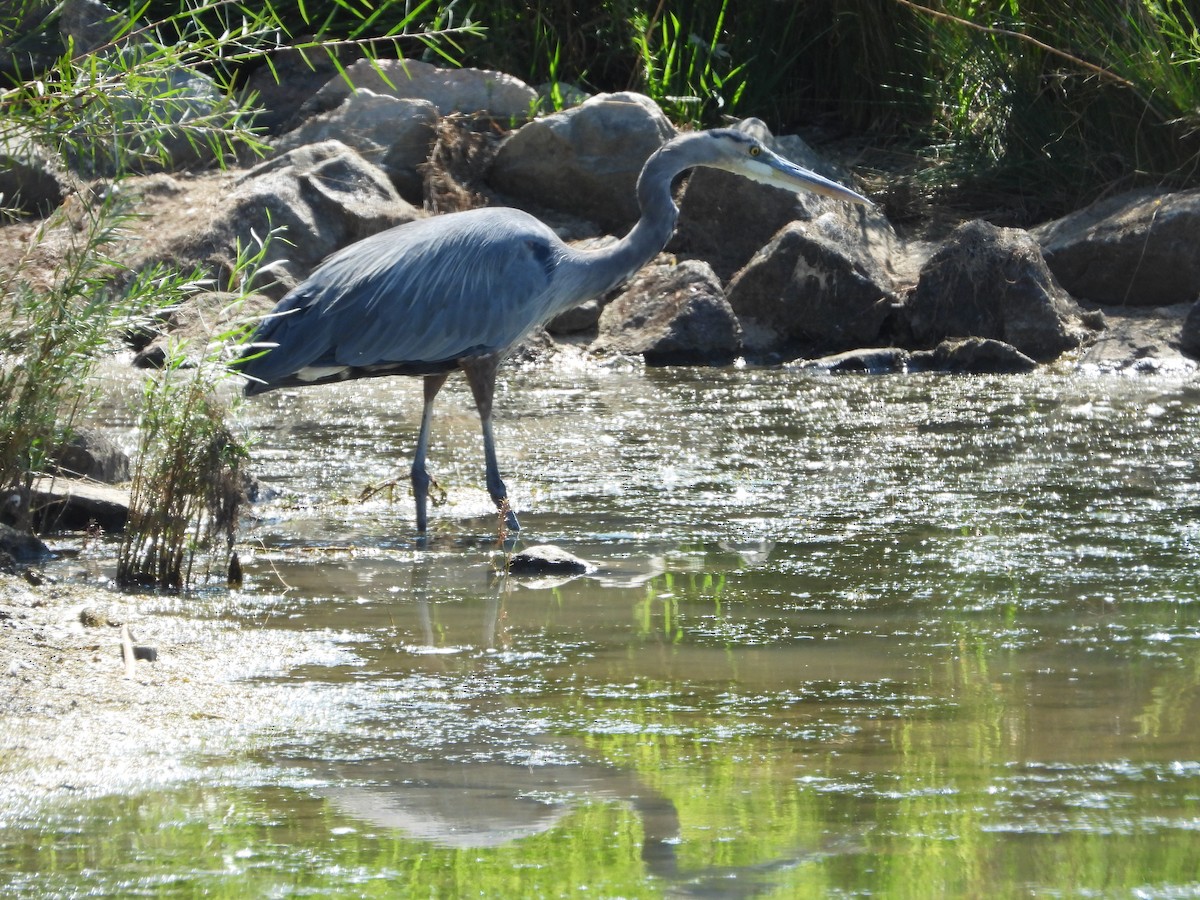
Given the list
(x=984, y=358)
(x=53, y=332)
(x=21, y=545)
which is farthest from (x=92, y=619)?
(x=984, y=358)

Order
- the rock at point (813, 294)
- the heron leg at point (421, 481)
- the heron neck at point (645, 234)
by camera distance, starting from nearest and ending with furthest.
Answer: the heron leg at point (421, 481) < the heron neck at point (645, 234) < the rock at point (813, 294)

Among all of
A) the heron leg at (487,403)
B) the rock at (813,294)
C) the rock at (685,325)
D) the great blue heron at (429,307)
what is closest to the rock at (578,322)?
the rock at (685,325)

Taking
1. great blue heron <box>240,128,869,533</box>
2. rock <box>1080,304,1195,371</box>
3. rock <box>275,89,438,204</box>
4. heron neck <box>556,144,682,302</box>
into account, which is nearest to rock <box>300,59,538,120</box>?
rock <box>275,89,438,204</box>

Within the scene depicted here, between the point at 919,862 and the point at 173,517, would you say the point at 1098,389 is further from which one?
the point at 919,862

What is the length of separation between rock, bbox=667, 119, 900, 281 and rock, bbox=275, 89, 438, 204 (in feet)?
7.37

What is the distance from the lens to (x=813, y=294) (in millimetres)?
Answer: 11406

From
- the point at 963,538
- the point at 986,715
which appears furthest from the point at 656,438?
the point at 986,715

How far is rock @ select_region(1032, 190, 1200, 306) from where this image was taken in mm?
11523

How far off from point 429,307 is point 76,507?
170 centimetres

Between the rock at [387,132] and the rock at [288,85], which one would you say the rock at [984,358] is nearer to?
the rock at [387,132]

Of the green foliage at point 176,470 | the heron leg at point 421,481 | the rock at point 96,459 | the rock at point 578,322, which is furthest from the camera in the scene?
the rock at point 578,322

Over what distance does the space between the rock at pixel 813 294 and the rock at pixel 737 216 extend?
865 mm

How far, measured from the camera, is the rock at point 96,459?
6.67m

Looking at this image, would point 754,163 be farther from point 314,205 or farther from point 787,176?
point 314,205
